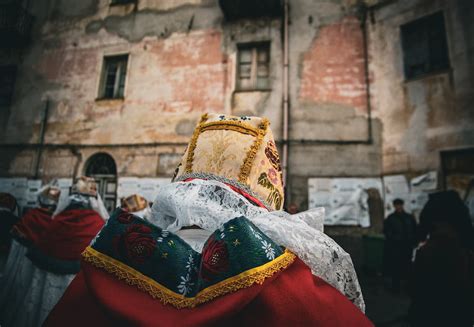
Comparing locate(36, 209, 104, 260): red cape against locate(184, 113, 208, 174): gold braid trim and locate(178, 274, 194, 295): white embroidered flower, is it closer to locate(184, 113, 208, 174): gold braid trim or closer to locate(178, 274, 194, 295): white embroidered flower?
locate(184, 113, 208, 174): gold braid trim

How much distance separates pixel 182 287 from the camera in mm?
873

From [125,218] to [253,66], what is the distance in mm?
8435

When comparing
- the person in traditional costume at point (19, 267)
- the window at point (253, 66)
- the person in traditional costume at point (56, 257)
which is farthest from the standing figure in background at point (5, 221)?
the window at point (253, 66)

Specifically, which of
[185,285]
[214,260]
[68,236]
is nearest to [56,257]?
[68,236]

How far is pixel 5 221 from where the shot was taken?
452 cm

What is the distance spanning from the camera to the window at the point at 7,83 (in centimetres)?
1072

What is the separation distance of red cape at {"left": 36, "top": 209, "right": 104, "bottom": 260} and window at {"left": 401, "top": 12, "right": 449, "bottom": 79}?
8.40 m

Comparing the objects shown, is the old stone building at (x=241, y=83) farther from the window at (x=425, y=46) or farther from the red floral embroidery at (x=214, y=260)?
the red floral embroidery at (x=214, y=260)

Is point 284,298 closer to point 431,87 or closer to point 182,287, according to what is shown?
point 182,287

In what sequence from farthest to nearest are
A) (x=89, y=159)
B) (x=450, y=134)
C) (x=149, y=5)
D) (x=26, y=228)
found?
(x=149, y=5)
(x=89, y=159)
(x=450, y=134)
(x=26, y=228)

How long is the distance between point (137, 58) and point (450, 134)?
31.6 feet

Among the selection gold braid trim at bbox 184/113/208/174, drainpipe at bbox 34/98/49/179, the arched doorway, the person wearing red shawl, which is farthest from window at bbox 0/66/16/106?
gold braid trim at bbox 184/113/208/174

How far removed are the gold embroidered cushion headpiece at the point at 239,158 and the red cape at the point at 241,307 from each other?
1.42 ft

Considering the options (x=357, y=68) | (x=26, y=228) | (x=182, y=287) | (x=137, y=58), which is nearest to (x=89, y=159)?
(x=137, y=58)
